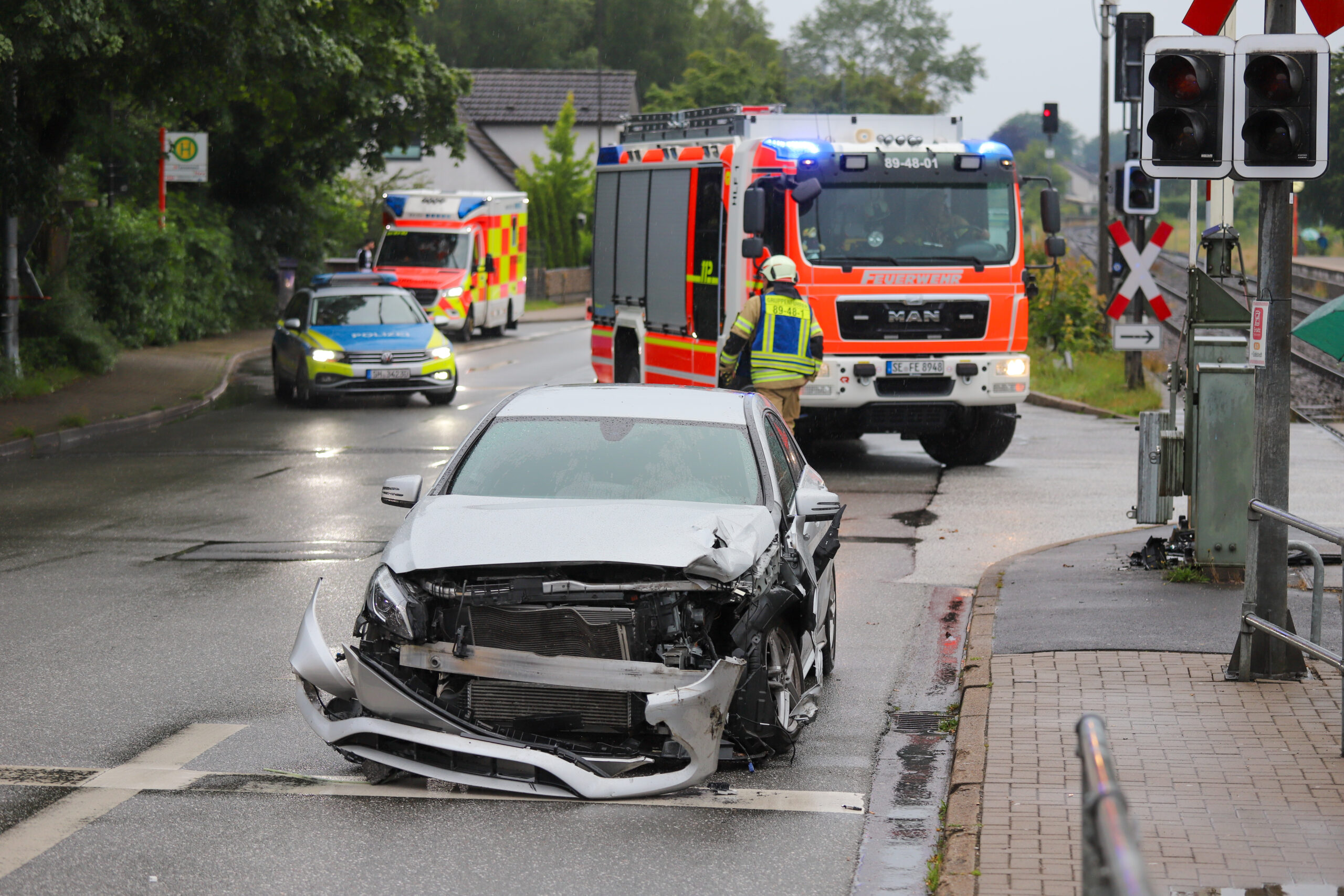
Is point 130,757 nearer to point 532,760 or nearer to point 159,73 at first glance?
point 532,760

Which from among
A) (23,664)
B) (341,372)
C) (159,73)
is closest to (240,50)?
(159,73)

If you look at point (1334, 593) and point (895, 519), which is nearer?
point (1334, 593)

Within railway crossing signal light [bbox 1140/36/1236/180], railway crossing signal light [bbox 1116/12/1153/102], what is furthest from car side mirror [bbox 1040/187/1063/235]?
railway crossing signal light [bbox 1140/36/1236/180]

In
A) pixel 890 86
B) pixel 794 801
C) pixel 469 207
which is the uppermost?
pixel 890 86

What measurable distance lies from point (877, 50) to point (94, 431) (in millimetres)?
139413

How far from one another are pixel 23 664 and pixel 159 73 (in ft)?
49.1

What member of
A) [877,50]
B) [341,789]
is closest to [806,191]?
[341,789]

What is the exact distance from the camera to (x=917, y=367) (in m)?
15.8

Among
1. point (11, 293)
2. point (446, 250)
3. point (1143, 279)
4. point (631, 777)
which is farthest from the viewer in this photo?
point (446, 250)

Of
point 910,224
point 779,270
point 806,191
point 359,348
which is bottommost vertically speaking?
point 359,348

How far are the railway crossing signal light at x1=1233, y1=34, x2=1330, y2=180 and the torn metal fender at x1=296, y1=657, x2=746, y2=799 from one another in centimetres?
331

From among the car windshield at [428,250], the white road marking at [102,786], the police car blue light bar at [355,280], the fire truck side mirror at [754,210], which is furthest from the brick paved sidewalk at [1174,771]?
the car windshield at [428,250]

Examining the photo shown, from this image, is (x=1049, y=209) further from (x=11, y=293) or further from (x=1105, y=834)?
(x=11, y=293)

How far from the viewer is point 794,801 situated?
19.7ft
